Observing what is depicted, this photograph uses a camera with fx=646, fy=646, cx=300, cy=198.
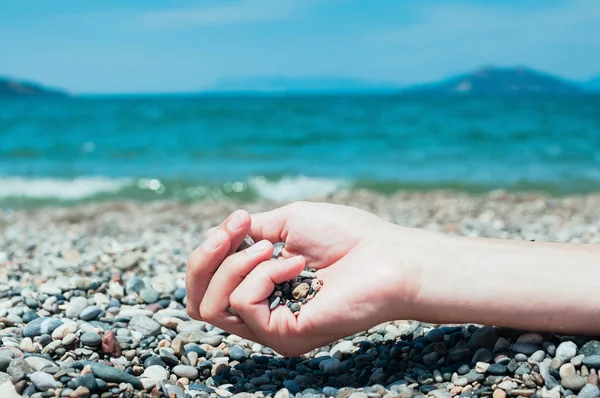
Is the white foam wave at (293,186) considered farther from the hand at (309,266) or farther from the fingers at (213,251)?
the fingers at (213,251)

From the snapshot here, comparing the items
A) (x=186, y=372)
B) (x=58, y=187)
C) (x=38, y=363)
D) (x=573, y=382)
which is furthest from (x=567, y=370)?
(x=58, y=187)

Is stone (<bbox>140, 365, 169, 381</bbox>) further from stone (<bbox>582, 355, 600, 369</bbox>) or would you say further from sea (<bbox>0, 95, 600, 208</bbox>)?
sea (<bbox>0, 95, 600, 208</bbox>)

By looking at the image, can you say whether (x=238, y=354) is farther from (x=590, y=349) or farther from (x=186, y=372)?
(x=590, y=349)

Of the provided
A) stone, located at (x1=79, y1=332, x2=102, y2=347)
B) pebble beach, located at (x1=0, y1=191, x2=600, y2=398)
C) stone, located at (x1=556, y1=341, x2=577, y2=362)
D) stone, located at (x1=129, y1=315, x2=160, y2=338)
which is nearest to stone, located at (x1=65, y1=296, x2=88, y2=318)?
pebble beach, located at (x1=0, y1=191, x2=600, y2=398)

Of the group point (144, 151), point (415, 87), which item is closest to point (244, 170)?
point (144, 151)

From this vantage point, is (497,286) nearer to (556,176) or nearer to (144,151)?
(556,176)

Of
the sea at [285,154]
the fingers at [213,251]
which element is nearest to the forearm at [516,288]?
the fingers at [213,251]

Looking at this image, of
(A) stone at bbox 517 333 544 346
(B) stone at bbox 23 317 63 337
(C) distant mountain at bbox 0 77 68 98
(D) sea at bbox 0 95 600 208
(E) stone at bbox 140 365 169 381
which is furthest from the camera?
(C) distant mountain at bbox 0 77 68 98
